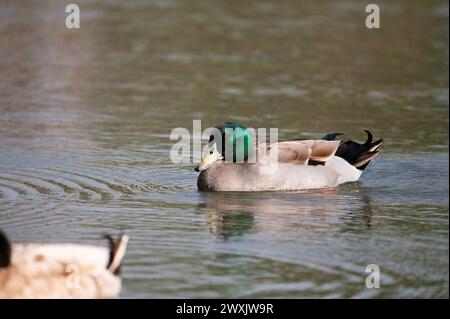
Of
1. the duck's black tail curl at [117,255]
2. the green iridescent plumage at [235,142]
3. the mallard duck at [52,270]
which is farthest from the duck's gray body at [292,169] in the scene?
the mallard duck at [52,270]

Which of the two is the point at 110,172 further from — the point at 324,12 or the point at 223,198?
the point at 324,12

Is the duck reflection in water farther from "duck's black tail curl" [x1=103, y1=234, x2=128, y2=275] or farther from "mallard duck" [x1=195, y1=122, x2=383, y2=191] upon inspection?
"duck's black tail curl" [x1=103, y1=234, x2=128, y2=275]

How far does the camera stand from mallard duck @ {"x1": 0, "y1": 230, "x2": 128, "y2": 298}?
7496 mm

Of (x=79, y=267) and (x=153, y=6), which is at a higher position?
(x=153, y=6)

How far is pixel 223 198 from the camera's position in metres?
11.9

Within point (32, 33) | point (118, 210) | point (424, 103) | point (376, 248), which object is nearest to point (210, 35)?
point (32, 33)

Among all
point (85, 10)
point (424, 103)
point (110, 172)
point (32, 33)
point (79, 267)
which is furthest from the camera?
point (85, 10)

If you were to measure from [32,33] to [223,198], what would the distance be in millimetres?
11406

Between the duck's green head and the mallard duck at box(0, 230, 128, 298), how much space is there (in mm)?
4545

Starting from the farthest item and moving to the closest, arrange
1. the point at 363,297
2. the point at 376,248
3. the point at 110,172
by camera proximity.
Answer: the point at 110,172 < the point at 376,248 < the point at 363,297

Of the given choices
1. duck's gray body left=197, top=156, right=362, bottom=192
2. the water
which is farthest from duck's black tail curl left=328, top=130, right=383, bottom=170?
duck's gray body left=197, top=156, right=362, bottom=192

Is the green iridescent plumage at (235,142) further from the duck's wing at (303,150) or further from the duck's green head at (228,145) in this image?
the duck's wing at (303,150)

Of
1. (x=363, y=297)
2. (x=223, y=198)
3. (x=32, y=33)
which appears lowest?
(x=363, y=297)

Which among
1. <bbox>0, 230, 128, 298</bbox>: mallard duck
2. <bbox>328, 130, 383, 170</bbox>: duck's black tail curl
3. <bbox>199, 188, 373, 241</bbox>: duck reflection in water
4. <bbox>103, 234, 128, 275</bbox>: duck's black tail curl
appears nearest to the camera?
<bbox>0, 230, 128, 298</bbox>: mallard duck
